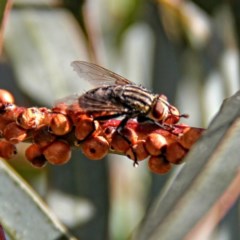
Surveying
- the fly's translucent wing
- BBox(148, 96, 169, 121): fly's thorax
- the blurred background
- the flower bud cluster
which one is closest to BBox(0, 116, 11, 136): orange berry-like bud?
the flower bud cluster

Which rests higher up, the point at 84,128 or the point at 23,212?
the point at 84,128

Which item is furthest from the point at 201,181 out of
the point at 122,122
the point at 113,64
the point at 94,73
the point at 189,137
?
the point at 113,64

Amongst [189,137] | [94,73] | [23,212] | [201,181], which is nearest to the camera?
[201,181]

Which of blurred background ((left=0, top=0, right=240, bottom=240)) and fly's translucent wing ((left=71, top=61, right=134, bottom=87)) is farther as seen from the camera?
blurred background ((left=0, top=0, right=240, bottom=240))

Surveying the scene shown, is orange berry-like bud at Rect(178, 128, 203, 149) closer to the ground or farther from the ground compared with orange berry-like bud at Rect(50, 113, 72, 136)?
farther from the ground

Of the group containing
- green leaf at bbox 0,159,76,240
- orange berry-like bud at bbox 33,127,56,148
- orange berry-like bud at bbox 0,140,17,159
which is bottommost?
green leaf at bbox 0,159,76,240

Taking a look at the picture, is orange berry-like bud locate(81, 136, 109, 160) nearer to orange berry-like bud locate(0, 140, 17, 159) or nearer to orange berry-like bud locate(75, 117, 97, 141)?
orange berry-like bud locate(75, 117, 97, 141)

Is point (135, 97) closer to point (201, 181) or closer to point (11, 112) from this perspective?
point (11, 112)

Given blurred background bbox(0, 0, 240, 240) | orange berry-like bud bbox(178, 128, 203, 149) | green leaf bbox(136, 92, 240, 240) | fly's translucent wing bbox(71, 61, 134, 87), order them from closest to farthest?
green leaf bbox(136, 92, 240, 240)
orange berry-like bud bbox(178, 128, 203, 149)
fly's translucent wing bbox(71, 61, 134, 87)
blurred background bbox(0, 0, 240, 240)
